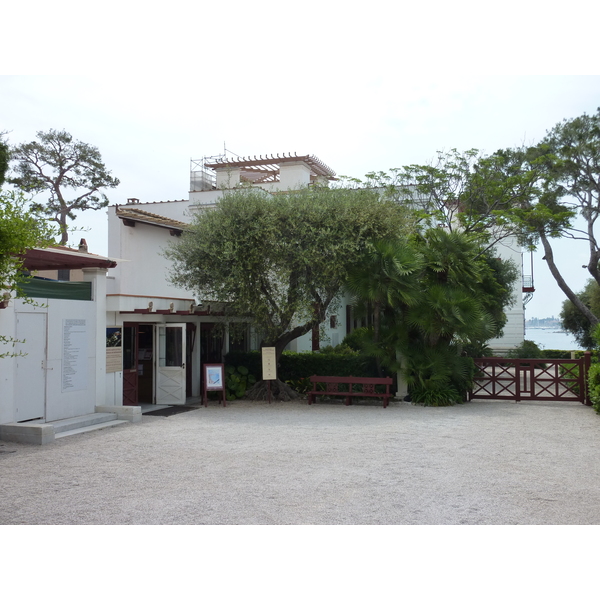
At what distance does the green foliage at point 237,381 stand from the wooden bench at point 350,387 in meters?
1.96

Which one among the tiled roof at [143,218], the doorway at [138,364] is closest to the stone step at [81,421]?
the doorway at [138,364]

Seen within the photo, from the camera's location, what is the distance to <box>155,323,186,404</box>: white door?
14.0 m

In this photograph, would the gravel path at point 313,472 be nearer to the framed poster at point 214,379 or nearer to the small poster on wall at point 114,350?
the small poster on wall at point 114,350

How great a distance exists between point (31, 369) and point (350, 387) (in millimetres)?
7104

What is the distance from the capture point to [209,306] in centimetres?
1503

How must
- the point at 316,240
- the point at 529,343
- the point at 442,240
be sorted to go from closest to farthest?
the point at 316,240, the point at 442,240, the point at 529,343

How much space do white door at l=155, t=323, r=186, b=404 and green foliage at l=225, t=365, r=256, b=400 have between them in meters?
1.49

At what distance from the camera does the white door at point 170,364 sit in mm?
14047

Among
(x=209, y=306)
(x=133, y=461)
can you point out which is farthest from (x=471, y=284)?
(x=133, y=461)

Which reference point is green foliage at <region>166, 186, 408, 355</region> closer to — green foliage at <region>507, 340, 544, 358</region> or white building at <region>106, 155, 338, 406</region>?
white building at <region>106, 155, 338, 406</region>

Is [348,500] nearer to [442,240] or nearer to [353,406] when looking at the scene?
[353,406]

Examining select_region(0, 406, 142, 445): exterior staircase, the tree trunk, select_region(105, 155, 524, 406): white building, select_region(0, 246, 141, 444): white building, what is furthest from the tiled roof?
the tree trunk

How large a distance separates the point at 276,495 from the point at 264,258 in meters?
8.14

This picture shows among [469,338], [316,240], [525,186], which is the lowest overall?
[469,338]
